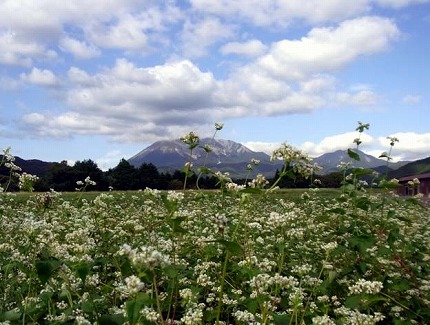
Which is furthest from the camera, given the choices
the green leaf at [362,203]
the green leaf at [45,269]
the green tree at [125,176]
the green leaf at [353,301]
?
the green tree at [125,176]

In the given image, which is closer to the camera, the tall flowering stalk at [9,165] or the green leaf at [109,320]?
the green leaf at [109,320]

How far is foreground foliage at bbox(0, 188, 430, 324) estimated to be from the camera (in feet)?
13.8

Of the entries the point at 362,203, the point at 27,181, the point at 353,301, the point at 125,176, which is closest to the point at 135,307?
the point at 353,301

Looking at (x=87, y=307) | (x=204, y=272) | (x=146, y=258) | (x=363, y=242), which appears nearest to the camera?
(x=146, y=258)

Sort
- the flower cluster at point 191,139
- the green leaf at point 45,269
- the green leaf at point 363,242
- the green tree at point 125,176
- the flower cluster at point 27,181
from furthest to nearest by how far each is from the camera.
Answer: the green tree at point 125,176 → the flower cluster at point 27,181 → the flower cluster at point 191,139 → the green leaf at point 363,242 → the green leaf at point 45,269

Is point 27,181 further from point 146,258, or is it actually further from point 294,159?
point 146,258

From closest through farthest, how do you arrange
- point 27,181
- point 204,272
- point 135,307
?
point 135,307, point 204,272, point 27,181

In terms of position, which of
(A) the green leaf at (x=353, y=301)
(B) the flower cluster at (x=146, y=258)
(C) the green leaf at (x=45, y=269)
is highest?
(B) the flower cluster at (x=146, y=258)

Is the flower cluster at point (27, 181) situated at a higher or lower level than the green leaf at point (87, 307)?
higher

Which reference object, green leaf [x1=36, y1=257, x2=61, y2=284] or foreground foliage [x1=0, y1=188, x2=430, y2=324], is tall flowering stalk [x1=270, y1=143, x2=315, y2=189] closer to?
foreground foliage [x1=0, y1=188, x2=430, y2=324]

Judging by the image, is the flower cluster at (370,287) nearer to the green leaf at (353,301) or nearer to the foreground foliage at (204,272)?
the foreground foliage at (204,272)

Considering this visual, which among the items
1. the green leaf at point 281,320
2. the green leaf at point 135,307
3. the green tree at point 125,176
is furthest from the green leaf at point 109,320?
the green tree at point 125,176

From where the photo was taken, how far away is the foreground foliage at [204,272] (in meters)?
4.20

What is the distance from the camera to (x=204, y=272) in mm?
6922
